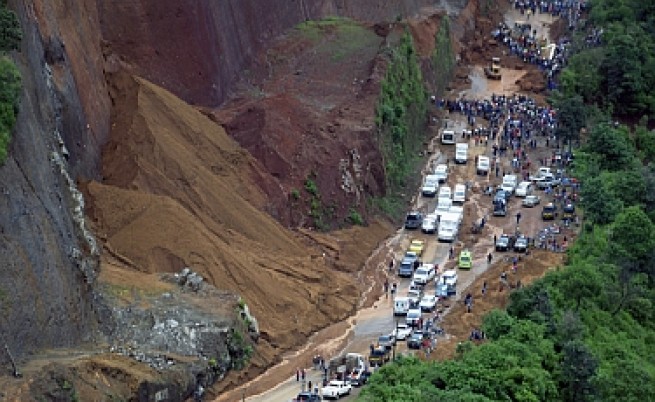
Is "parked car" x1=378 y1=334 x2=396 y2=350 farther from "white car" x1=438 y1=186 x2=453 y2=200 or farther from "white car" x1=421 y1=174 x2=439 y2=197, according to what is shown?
"white car" x1=421 y1=174 x2=439 y2=197

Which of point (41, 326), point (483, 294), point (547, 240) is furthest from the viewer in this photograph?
point (547, 240)

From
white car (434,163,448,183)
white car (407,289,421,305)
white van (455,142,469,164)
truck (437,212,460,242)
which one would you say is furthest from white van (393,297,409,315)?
white van (455,142,469,164)

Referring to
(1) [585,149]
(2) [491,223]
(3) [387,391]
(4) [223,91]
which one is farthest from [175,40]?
(3) [387,391]

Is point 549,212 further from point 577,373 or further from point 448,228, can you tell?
point 577,373

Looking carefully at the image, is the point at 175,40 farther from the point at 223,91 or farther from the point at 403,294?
the point at 403,294

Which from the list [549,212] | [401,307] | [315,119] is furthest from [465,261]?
[315,119]

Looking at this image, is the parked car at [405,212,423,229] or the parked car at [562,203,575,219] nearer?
the parked car at [405,212,423,229]
